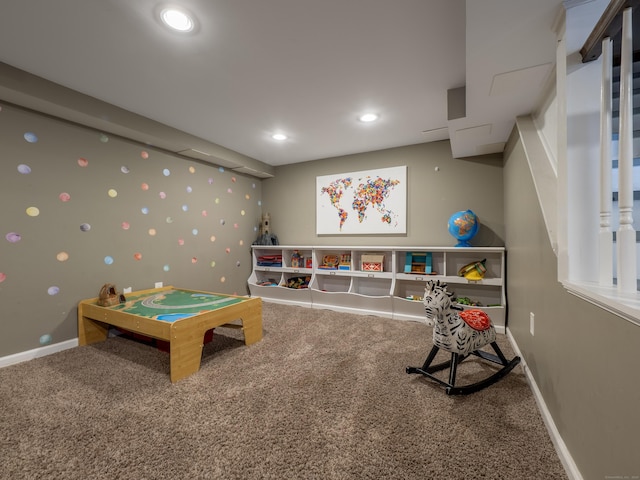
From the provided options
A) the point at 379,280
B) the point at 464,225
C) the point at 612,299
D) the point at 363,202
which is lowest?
the point at 379,280

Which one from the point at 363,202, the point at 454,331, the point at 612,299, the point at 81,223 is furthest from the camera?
the point at 363,202

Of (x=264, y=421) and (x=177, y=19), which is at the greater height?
(x=177, y=19)

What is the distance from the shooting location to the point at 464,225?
117 inches

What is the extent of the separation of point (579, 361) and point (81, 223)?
11.4ft

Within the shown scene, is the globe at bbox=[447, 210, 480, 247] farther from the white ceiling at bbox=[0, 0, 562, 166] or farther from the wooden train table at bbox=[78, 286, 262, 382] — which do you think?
the wooden train table at bbox=[78, 286, 262, 382]

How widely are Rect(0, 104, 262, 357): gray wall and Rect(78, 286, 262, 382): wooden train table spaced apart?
0.20m

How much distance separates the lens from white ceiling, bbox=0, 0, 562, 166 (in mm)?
1387

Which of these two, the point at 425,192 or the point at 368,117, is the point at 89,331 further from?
the point at 425,192

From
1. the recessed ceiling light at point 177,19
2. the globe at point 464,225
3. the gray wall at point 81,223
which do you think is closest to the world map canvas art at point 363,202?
the globe at point 464,225

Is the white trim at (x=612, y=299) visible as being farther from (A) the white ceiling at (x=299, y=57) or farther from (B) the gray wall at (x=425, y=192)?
(B) the gray wall at (x=425, y=192)

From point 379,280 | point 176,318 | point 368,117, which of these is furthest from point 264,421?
point 368,117

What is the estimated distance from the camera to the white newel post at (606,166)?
3.13ft

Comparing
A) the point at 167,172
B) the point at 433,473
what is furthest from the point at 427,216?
the point at 167,172

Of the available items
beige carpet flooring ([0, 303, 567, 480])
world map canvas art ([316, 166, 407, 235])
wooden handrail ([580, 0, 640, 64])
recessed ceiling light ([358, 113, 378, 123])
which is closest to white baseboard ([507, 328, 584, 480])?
beige carpet flooring ([0, 303, 567, 480])
